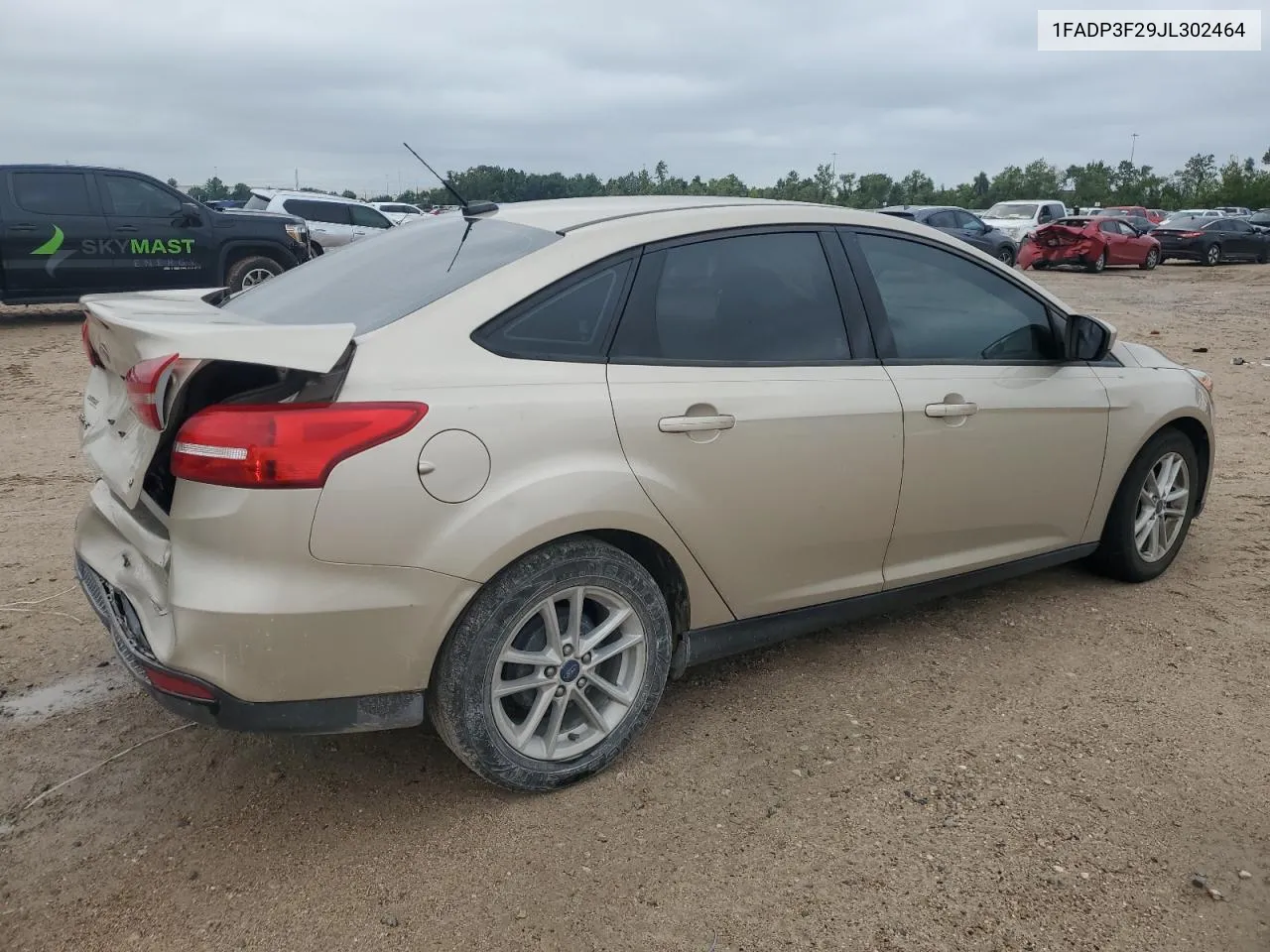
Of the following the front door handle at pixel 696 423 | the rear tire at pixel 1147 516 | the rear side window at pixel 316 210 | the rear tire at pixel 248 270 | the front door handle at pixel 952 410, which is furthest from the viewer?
the rear side window at pixel 316 210

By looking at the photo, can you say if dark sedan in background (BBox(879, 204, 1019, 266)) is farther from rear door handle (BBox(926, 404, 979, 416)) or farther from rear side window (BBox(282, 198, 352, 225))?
rear door handle (BBox(926, 404, 979, 416))

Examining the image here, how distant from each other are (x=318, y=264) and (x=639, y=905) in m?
2.29

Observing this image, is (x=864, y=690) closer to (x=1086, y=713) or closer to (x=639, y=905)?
(x=1086, y=713)

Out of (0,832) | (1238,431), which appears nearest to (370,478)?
(0,832)

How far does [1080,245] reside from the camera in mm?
24000

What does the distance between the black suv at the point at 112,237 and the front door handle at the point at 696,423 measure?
36.2 ft

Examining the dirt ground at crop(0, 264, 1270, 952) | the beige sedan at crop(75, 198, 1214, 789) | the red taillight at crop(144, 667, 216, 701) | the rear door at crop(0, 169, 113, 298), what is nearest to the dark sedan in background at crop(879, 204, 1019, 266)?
the rear door at crop(0, 169, 113, 298)

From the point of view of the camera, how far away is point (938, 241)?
3650 mm

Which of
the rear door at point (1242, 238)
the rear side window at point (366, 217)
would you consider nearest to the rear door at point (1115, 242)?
the rear door at point (1242, 238)

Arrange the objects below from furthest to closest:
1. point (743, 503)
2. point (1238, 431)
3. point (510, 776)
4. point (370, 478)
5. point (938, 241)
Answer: point (1238, 431) → point (938, 241) → point (743, 503) → point (510, 776) → point (370, 478)

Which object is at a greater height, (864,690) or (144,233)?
(144,233)

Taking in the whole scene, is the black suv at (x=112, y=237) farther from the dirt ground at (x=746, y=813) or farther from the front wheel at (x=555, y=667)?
the front wheel at (x=555, y=667)

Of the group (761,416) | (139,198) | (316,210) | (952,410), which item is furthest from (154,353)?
(316,210)

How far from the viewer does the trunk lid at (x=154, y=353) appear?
7.50 feet
